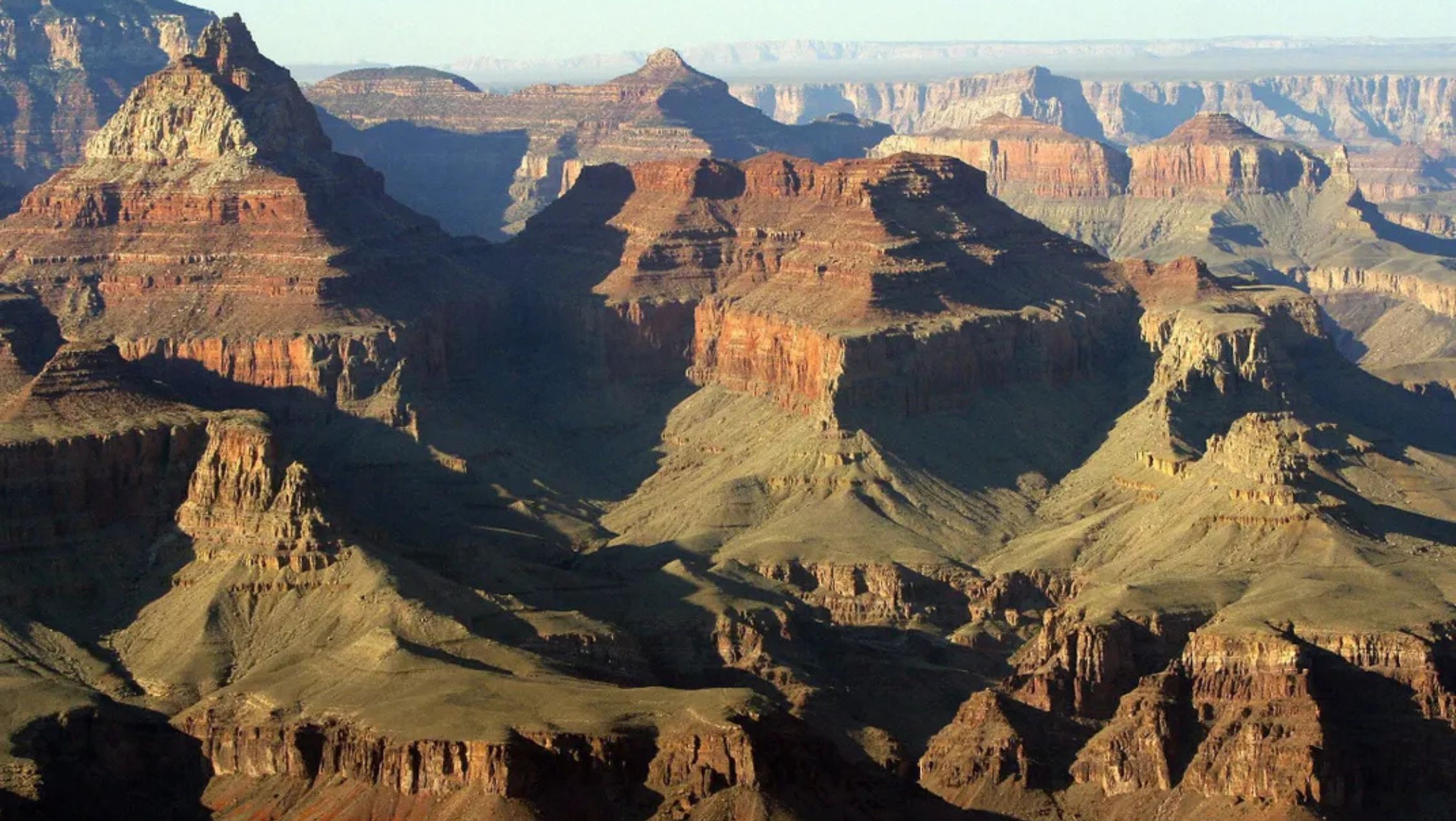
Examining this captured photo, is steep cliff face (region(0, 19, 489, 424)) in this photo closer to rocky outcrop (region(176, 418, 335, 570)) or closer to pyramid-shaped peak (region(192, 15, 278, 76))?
pyramid-shaped peak (region(192, 15, 278, 76))

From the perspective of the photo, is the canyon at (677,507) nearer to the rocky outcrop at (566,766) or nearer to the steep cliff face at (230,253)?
the rocky outcrop at (566,766)

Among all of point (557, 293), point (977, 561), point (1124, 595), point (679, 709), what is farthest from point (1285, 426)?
point (679, 709)

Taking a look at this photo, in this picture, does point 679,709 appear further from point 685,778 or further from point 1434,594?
point 1434,594

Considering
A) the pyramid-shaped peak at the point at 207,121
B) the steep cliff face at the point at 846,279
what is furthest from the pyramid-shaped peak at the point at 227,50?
the steep cliff face at the point at 846,279

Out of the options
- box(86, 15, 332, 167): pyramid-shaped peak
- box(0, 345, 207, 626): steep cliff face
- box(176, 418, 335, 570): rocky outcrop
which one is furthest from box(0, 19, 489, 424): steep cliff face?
box(176, 418, 335, 570): rocky outcrop

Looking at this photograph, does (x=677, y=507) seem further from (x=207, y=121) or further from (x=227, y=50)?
(x=227, y=50)

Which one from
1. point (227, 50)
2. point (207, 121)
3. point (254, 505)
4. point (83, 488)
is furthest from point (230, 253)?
point (254, 505)
